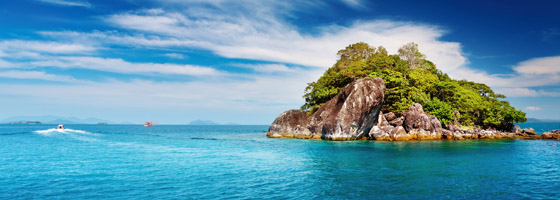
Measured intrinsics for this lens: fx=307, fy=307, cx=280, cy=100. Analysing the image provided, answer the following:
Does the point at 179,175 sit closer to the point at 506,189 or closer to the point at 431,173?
the point at 431,173

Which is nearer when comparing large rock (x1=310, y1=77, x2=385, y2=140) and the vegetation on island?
large rock (x1=310, y1=77, x2=385, y2=140)

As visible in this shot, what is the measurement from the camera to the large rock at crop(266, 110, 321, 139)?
51.2m

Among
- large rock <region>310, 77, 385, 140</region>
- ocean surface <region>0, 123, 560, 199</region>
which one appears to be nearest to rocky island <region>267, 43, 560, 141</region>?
large rock <region>310, 77, 385, 140</region>

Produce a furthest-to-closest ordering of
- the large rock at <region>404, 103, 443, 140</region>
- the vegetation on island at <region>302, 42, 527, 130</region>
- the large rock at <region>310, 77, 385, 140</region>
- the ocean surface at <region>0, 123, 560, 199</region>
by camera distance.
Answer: the vegetation on island at <region>302, 42, 527, 130</region>
the large rock at <region>404, 103, 443, 140</region>
the large rock at <region>310, 77, 385, 140</region>
the ocean surface at <region>0, 123, 560, 199</region>

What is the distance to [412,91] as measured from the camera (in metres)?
48.8

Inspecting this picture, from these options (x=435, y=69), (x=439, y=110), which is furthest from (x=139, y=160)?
(x=435, y=69)

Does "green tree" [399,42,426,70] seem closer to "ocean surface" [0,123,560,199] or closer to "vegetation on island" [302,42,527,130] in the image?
"vegetation on island" [302,42,527,130]

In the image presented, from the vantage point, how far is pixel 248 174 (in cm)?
1933

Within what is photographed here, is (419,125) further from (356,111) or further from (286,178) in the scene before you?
(286,178)

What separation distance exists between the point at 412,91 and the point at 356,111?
1114cm

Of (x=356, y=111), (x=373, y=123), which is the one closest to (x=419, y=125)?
(x=373, y=123)

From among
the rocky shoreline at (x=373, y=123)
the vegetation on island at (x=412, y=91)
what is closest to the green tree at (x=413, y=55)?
the vegetation on island at (x=412, y=91)

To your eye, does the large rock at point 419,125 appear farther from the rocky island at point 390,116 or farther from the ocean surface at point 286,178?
the ocean surface at point 286,178

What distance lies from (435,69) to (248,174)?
5959 centimetres
